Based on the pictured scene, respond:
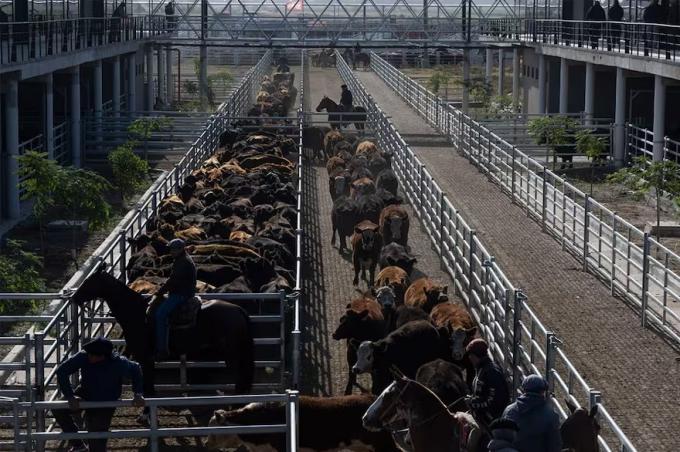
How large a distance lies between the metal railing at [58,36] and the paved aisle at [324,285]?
6.98 metres

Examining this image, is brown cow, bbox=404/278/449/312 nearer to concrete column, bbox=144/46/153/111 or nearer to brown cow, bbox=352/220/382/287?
brown cow, bbox=352/220/382/287

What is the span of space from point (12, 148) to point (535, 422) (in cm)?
2112

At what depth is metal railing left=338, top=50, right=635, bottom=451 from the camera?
13.6m

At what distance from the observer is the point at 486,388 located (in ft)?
38.5

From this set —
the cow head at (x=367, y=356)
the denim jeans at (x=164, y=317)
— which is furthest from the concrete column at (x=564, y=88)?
the denim jeans at (x=164, y=317)

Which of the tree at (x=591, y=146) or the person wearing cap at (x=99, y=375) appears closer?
the person wearing cap at (x=99, y=375)

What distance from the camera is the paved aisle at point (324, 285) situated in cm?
1625

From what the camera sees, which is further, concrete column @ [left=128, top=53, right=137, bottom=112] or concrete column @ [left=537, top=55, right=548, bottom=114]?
concrete column @ [left=128, top=53, right=137, bottom=112]

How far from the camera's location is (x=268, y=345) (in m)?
15.9

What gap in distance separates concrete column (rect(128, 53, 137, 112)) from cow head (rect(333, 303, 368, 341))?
111 ft

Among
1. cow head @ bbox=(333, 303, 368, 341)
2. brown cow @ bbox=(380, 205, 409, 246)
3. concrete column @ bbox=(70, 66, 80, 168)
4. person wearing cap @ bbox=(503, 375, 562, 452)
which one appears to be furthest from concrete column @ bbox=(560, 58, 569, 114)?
person wearing cap @ bbox=(503, 375, 562, 452)

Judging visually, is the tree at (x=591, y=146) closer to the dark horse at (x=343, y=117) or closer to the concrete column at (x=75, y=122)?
the dark horse at (x=343, y=117)

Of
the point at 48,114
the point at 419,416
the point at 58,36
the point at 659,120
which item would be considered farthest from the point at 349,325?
the point at 58,36

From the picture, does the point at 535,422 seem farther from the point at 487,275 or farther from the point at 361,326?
the point at 487,275
